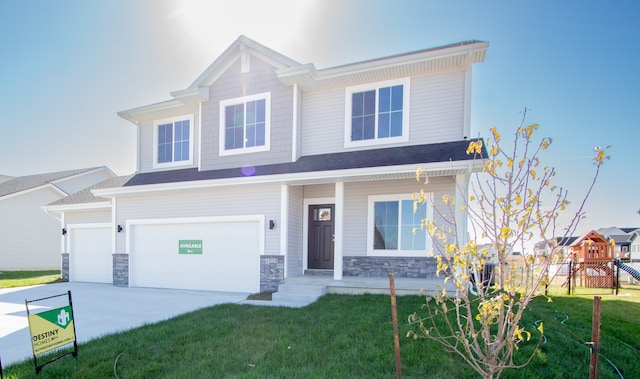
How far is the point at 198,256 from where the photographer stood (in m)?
9.45

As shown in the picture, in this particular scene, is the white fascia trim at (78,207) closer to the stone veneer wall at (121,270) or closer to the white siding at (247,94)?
the stone veneer wall at (121,270)

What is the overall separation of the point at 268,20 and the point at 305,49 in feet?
4.67

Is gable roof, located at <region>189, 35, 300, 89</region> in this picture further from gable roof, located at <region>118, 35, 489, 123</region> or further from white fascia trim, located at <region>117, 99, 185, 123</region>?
white fascia trim, located at <region>117, 99, 185, 123</region>

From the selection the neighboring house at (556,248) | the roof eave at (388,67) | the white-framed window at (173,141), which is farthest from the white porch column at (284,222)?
the neighboring house at (556,248)

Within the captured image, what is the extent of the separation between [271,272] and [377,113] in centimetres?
537

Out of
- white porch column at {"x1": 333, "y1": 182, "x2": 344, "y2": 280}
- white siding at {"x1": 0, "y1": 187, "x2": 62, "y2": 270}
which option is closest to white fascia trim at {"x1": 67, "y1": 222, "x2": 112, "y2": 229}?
white siding at {"x1": 0, "y1": 187, "x2": 62, "y2": 270}

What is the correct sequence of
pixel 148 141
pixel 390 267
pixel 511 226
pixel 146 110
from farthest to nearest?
pixel 148 141 → pixel 146 110 → pixel 390 267 → pixel 511 226

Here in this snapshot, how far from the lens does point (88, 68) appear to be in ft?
36.4

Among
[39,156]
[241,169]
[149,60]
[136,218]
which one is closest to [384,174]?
[241,169]

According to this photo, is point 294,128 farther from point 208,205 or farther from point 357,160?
point 208,205

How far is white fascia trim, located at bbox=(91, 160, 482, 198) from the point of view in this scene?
682 centimetres

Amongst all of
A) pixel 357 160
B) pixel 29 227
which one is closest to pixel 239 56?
pixel 357 160

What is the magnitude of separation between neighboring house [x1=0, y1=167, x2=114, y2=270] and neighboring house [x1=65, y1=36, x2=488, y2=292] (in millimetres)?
10915

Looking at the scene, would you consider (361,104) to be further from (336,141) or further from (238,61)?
(238,61)
